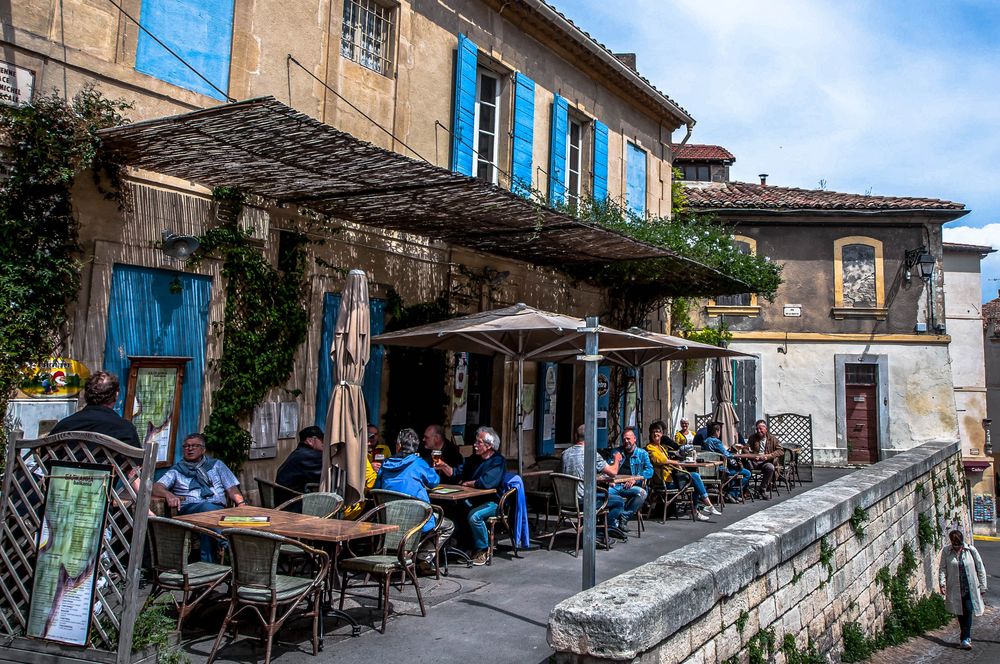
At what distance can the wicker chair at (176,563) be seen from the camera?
4.67 meters

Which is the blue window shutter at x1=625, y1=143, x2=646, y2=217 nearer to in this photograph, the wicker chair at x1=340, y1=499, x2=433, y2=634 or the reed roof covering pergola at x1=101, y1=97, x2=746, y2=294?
the reed roof covering pergola at x1=101, y1=97, x2=746, y2=294

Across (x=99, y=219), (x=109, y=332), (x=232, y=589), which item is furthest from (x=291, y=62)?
(x=232, y=589)

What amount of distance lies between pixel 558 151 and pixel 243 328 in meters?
6.35

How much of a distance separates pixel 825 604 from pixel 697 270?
629 centimetres

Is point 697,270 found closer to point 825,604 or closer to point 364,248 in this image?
point 364,248

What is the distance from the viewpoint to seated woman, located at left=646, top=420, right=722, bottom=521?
983 cm

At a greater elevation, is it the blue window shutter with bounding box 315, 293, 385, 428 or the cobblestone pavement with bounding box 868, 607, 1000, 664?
the blue window shutter with bounding box 315, 293, 385, 428

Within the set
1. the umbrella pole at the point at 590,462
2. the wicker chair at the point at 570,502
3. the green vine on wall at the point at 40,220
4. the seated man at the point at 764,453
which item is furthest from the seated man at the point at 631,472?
the green vine on wall at the point at 40,220

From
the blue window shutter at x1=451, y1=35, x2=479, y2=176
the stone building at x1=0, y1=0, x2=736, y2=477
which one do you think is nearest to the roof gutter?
the stone building at x1=0, y1=0, x2=736, y2=477

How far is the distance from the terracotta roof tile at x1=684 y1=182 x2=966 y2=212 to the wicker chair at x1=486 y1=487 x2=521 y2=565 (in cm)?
1447

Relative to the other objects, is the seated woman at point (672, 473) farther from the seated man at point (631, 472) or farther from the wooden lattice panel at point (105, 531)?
the wooden lattice panel at point (105, 531)

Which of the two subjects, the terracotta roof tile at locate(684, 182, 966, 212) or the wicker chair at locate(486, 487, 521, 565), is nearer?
the wicker chair at locate(486, 487, 521, 565)

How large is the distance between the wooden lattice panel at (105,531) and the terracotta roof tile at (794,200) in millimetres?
18338

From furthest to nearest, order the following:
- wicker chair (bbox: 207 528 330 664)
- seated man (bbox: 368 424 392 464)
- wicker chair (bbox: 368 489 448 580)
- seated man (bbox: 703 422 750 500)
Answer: seated man (bbox: 703 422 750 500) < seated man (bbox: 368 424 392 464) < wicker chair (bbox: 368 489 448 580) < wicker chair (bbox: 207 528 330 664)
